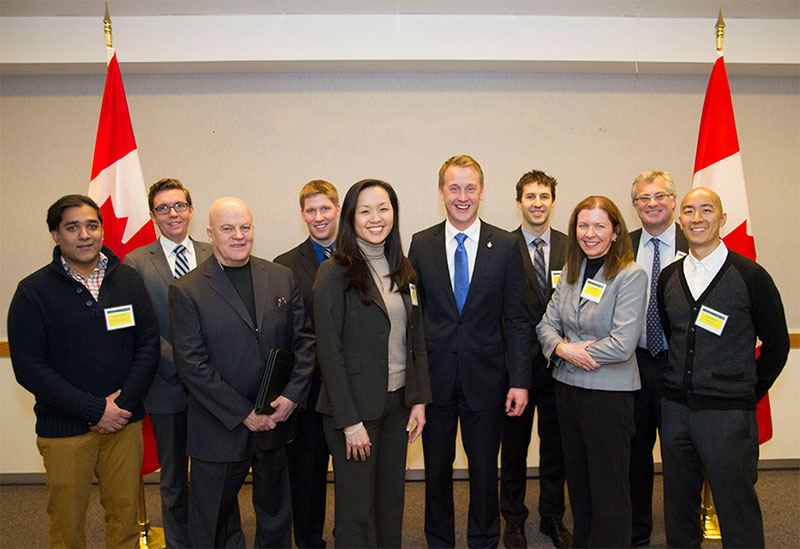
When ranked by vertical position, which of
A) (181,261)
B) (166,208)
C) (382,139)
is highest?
(382,139)

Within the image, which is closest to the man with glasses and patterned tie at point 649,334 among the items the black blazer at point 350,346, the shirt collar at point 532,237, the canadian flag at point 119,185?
the shirt collar at point 532,237

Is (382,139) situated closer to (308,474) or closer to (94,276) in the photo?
(94,276)

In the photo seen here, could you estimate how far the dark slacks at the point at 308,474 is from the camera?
3.04 meters

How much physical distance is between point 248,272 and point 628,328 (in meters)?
1.82

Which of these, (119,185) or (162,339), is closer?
(162,339)

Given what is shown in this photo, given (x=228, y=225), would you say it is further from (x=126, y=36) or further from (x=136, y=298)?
(x=126, y=36)

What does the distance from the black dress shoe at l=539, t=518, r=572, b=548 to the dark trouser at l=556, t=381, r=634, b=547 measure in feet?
1.52

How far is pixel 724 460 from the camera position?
2.50m

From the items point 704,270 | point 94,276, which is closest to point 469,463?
point 704,270

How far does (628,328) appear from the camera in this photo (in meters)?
2.49

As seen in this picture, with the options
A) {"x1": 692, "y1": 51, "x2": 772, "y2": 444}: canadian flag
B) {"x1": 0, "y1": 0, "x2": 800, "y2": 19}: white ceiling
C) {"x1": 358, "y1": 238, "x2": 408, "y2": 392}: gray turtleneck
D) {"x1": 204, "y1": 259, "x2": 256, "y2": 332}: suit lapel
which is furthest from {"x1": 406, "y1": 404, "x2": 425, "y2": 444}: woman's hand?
{"x1": 0, "y1": 0, "x2": 800, "y2": 19}: white ceiling

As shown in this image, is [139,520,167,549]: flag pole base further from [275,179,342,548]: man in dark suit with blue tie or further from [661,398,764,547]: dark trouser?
[661,398,764,547]: dark trouser

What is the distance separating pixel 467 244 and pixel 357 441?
3.86ft

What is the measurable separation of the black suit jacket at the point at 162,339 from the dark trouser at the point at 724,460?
2.57 meters
